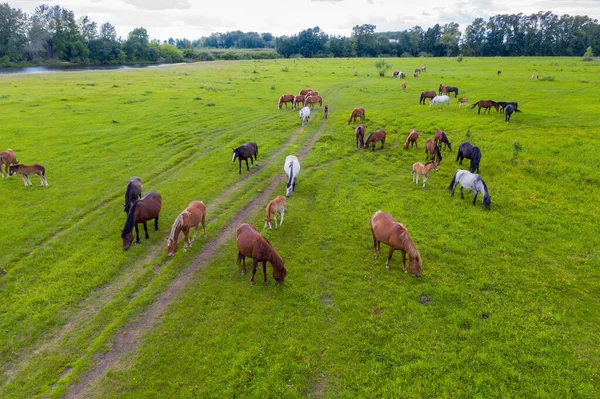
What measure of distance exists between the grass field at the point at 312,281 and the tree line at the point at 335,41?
306ft

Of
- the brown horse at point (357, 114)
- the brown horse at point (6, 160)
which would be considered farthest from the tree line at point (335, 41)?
the brown horse at point (357, 114)

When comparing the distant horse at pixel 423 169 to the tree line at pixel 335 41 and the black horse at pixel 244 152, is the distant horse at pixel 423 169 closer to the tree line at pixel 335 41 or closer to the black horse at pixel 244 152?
the black horse at pixel 244 152

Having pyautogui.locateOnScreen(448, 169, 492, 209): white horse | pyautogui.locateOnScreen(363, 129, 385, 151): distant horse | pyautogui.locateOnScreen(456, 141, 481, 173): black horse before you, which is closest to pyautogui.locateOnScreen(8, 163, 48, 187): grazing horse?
pyautogui.locateOnScreen(363, 129, 385, 151): distant horse

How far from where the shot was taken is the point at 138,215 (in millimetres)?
12930

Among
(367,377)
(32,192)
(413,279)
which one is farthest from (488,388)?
(32,192)

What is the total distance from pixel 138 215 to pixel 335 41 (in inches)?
5414

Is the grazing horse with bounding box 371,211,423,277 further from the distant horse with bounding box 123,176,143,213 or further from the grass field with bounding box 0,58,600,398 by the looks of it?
the distant horse with bounding box 123,176,143,213

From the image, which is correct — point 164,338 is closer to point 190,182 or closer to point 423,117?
point 190,182

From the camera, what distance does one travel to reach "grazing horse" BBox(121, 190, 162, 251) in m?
12.8

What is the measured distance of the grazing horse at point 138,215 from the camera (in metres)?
12.8

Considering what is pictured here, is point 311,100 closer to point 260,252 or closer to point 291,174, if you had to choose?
point 291,174

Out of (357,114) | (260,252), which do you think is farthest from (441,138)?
(260,252)

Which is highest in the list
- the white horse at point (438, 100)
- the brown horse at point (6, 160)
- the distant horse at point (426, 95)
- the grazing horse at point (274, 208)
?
the distant horse at point (426, 95)

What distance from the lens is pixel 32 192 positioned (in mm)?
17500
